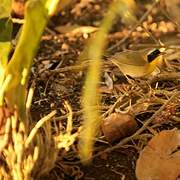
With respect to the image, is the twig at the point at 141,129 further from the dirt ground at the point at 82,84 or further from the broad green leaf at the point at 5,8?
the broad green leaf at the point at 5,8

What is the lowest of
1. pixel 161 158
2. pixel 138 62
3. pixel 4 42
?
pixel 161 158

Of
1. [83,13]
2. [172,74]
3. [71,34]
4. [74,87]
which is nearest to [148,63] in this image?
[172,74]

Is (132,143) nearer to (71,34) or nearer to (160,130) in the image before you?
(160,130)

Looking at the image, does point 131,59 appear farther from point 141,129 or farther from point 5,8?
point 5,8

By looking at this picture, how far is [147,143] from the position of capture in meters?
1.18

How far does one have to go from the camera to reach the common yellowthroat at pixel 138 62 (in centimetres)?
127

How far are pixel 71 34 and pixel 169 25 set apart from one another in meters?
0.33

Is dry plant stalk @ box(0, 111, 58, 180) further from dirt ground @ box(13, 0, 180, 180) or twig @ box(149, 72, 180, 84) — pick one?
twig @ box(149, 72, 180, 84)

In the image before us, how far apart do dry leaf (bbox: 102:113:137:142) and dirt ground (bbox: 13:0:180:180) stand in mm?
22

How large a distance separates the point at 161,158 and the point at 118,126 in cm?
13

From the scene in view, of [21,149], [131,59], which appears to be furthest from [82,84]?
[21,149]

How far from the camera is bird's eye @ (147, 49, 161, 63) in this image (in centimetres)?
129

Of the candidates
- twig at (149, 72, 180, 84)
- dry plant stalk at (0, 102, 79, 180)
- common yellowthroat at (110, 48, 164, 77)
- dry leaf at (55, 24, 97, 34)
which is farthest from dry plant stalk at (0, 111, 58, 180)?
dry leaf at (55, 24, 97, 34)

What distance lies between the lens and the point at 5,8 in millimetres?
1020
